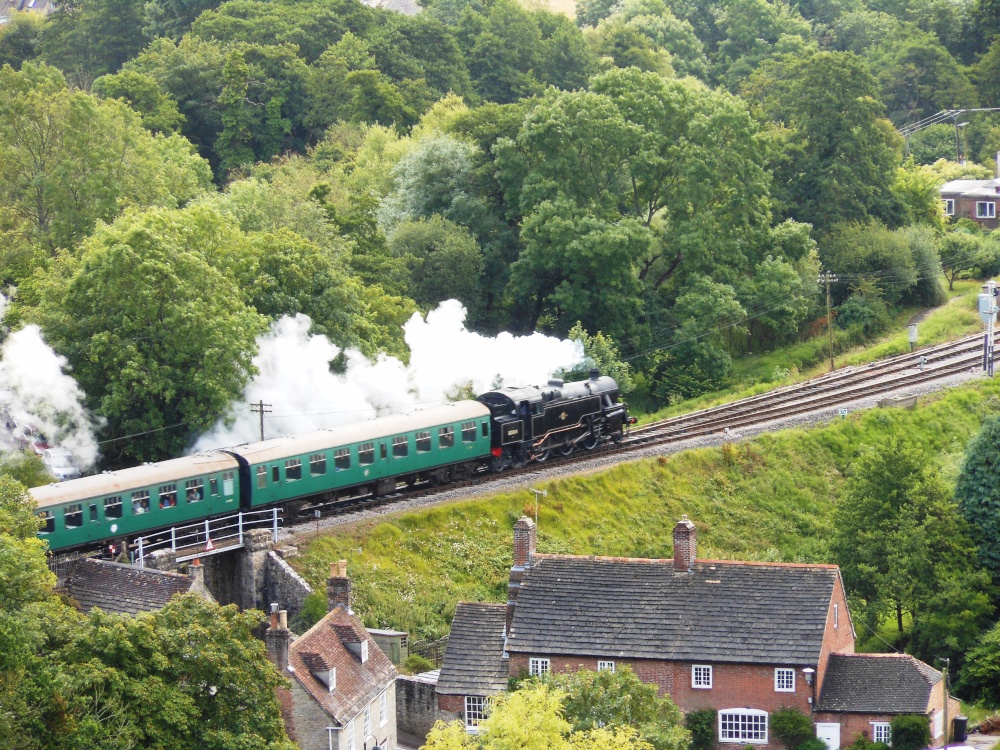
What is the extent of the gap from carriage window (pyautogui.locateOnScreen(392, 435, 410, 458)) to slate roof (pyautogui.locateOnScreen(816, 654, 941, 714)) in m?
17.8

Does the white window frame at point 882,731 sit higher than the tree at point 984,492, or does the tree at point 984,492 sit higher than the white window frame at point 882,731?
the tree at point 984,492

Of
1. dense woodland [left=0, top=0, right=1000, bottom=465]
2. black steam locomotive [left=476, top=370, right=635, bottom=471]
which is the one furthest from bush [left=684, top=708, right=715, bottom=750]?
dense woodland [left=0, top=0, right=1000, bottom=465]

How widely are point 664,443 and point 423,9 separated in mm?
89610

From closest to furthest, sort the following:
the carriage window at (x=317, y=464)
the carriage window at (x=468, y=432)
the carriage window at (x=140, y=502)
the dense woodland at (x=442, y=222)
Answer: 1. the carriage window at (x=140, y=502)
2. the dense woodland at (x=442, y=222)
3. the carriage window at (x=317, y=464)
4. the carriage window at (x=468, y=432)

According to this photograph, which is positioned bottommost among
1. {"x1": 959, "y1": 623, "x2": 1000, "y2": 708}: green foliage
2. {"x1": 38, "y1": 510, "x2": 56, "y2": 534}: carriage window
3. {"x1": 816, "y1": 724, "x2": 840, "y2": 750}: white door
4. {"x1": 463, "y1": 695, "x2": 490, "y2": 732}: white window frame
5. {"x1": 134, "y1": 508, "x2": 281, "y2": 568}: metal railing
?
{"x1": 959, "y1": 623, "x2": 1000, "y2": 708}: green foliage

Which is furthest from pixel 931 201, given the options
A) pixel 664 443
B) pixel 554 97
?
pixel 664 443

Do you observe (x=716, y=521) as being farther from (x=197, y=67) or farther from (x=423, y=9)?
(x=423, y=9)

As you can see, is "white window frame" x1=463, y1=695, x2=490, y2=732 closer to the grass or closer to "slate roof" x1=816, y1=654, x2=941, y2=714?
the grass

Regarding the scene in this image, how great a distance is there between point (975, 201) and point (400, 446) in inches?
2548

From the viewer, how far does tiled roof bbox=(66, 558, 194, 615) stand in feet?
148

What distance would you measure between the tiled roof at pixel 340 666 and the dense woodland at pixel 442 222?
3.63 m

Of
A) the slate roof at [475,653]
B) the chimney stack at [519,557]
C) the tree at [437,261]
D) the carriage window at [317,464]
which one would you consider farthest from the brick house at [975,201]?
the slate roof at [475,653]

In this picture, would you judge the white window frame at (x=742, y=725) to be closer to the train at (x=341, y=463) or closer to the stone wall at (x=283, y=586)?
the stone wall at (x=283, y=586)

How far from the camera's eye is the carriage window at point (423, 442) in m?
58.8
